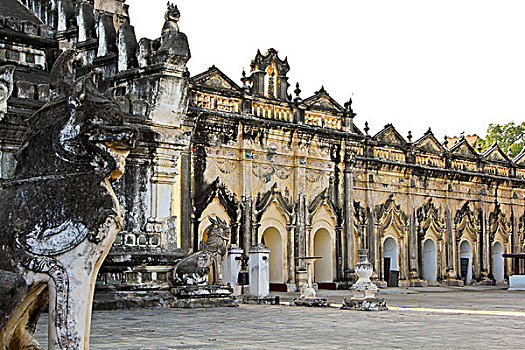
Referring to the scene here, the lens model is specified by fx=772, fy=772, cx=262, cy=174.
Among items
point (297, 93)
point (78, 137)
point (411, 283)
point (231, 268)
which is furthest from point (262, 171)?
point (78, 137)

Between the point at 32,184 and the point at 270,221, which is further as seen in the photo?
the point at 270,221

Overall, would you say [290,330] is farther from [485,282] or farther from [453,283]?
[485,282]

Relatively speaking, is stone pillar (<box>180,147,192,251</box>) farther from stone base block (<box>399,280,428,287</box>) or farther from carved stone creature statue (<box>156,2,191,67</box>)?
stone base block (<box>399,280,428,287</box>)

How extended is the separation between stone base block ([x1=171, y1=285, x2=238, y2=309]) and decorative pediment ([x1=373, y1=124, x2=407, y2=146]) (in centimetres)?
1923

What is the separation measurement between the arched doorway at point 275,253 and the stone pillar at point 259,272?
890 cm

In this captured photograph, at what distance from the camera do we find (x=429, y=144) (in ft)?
114

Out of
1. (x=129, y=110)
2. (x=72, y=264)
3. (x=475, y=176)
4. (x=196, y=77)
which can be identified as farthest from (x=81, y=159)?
(x=475, y=176)

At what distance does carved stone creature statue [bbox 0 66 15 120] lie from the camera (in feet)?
37.8

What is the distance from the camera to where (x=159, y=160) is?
1316 centimetres

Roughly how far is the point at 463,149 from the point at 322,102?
34.9 feet

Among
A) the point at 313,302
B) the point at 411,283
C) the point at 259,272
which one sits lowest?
the point at 411,283

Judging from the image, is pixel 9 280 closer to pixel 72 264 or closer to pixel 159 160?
pixel 72 264

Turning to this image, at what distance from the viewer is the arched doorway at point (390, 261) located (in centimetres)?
3197

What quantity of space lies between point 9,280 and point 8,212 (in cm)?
43
